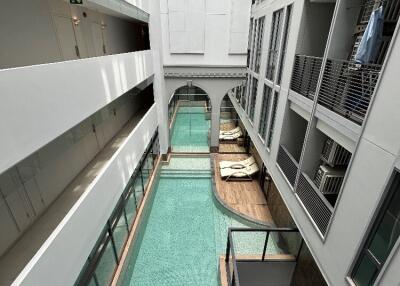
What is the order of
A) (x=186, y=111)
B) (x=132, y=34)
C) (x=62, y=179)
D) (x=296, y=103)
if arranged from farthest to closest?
(x=186, y=111) < (x=132, y=34) < (x=296, y=103) < (x=62, y=179)

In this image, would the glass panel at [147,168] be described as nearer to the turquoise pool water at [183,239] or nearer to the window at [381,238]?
the turquoise pool water at [183,239]

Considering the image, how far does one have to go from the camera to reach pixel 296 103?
593 centimetres

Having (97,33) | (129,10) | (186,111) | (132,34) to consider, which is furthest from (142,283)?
(186,111)

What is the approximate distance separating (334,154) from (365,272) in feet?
7.91

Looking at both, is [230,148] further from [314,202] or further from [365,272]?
[365,272]

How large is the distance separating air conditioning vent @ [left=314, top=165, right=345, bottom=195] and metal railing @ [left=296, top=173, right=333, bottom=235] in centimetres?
36

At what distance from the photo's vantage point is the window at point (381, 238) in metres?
2.99

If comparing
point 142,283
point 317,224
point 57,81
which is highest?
point 57,81

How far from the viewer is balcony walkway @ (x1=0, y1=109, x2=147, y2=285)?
354 centimetres

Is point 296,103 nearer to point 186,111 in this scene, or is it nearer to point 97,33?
point 97,33

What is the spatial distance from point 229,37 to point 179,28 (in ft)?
8.29

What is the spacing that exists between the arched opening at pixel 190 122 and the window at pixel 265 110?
16.6 feet

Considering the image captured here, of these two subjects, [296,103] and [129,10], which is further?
[129,10]

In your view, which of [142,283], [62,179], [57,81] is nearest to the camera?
[57,81]
